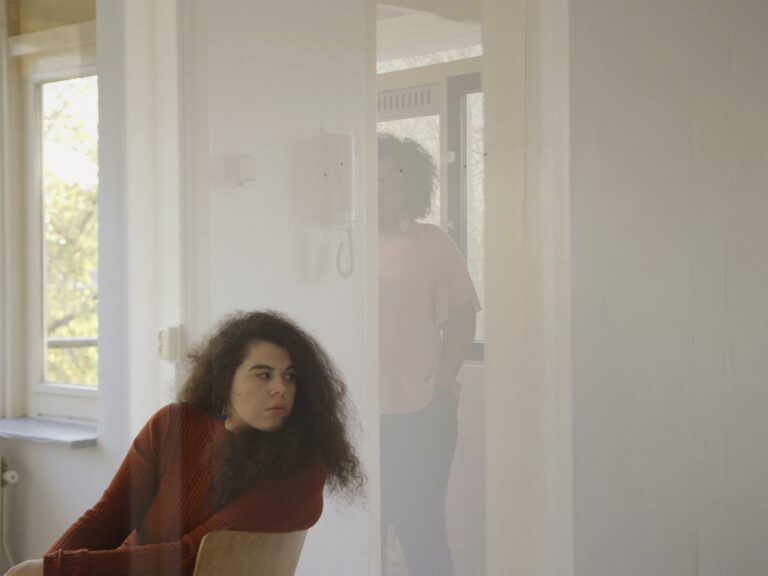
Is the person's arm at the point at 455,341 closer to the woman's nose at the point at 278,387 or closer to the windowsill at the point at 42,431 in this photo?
the woman's nose at the point at 278,387

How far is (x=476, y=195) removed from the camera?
1732mm

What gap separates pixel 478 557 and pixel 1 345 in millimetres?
869

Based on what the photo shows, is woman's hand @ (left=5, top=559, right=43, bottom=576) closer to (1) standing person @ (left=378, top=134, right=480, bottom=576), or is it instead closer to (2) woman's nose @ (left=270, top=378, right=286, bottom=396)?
(2) woman's nose @ (left=270, top=378, right=286, bottom=396)

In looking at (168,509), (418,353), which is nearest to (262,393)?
(168,509)

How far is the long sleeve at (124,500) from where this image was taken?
5.11ft

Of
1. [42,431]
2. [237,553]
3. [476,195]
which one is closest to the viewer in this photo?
[237,553]

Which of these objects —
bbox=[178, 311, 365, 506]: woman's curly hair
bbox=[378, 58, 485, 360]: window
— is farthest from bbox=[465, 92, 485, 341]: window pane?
bbox=[178, 311, 365, 506]: woman's curly hair

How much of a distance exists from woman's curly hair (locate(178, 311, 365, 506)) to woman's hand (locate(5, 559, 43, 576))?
0.96 ft

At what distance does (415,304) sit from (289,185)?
0.29 metres

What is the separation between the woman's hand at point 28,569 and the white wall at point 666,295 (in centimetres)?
87

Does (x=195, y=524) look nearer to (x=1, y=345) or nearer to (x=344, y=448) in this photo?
(x=344, y=448)

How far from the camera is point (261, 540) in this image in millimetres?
1512

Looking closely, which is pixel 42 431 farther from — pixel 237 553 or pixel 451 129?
pixel 451 129

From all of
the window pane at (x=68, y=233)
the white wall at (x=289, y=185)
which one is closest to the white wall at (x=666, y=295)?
the white wall at (x=289, y=185)
